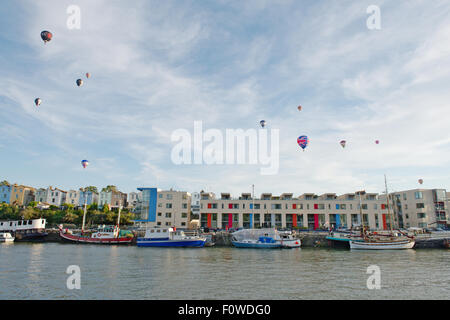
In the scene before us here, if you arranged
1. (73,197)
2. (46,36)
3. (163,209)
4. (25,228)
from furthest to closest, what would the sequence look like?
(73,197), (163,209), (25,228), (46,36)

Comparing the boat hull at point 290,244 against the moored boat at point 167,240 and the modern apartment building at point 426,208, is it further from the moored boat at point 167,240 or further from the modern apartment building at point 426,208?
the modern apartment building at point 426,208

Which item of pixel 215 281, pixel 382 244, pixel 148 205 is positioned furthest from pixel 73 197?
pixel 215 281

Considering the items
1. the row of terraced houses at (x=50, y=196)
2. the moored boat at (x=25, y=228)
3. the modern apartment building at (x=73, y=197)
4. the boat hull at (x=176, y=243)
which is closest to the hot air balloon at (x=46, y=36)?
the boat hull at (x=176, y=243)

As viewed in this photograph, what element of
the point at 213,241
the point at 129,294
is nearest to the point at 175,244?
the point at 213,241

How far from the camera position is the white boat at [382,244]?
55.2m

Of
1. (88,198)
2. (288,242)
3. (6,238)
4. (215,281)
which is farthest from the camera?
(88,198)

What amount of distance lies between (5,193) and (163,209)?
71247 mm

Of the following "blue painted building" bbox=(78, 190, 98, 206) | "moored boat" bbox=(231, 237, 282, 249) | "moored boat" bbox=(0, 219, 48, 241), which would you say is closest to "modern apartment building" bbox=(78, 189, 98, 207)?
"blue painted building" bbox=(78, 190, 98, 206)

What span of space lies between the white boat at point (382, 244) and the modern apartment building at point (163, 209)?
4249cm

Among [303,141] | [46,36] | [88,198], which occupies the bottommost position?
[88,198]

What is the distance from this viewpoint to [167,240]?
5722 centimetres

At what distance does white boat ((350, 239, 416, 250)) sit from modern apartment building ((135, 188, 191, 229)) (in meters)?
42.5

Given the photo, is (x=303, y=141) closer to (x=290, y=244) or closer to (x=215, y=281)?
(x=290, y=244)

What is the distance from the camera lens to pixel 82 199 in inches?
4712
